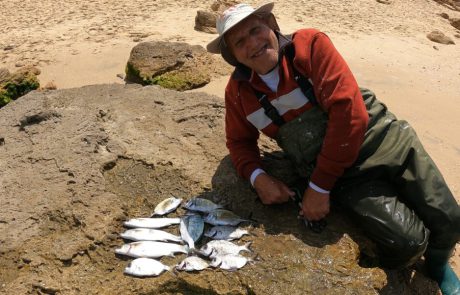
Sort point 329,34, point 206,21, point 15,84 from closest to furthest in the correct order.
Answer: point 15,84 < point 206,21 < point 329,34

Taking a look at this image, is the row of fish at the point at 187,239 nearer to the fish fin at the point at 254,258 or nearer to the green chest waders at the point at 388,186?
the fish fin at the point at 254,258

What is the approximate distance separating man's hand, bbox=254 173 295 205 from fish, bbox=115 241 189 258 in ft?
2.39

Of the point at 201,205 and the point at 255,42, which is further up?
the point at 255,42

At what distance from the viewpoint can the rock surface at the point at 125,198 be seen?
329cm

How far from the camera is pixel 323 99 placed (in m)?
3.37

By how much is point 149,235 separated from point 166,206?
38cm

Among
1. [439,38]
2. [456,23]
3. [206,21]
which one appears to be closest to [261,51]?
[206,21]

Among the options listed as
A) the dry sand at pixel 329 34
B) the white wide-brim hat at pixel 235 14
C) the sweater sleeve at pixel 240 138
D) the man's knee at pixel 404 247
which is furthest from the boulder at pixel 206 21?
the man's knee at pixel 404 247

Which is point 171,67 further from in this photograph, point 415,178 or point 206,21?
point 415,178

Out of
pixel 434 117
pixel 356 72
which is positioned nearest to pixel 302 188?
pixel 434 117

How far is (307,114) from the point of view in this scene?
3.54m

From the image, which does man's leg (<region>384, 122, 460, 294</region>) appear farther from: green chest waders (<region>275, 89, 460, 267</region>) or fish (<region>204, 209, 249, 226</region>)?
fish (<region>204, 209, 249, 226</region>)

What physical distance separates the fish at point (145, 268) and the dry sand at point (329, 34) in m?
4.15

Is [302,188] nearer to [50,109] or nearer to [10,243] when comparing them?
[10,243]
